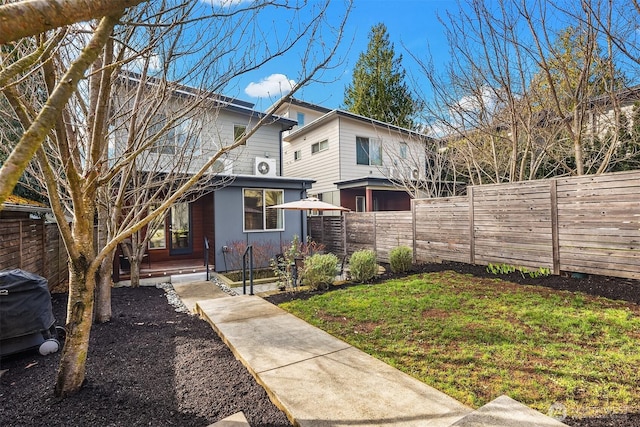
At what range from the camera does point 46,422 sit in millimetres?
2064

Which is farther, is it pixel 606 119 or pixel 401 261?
pixel 401 261

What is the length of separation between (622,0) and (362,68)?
1922 centimetres

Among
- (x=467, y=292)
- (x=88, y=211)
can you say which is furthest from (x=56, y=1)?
(x=467, y=292)

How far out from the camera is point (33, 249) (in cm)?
587

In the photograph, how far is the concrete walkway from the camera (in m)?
2.12

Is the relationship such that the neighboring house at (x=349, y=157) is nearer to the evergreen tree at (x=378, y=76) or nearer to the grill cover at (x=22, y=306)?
the evergreen tree at (x=378, y=76)

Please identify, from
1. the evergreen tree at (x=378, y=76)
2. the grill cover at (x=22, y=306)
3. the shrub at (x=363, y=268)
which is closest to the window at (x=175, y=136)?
the grill cover at (x=22, y=306)

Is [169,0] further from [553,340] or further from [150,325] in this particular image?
[553,340]

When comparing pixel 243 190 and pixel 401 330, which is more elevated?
pixel 243 190

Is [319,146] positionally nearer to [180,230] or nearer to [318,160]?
[318,160]

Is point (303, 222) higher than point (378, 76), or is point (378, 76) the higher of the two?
point (378, 76)

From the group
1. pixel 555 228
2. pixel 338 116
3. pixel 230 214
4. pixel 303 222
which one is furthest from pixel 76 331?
pixel 338 116

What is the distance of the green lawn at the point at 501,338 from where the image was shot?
2518 millimetres

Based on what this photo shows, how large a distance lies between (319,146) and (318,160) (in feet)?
2.36
